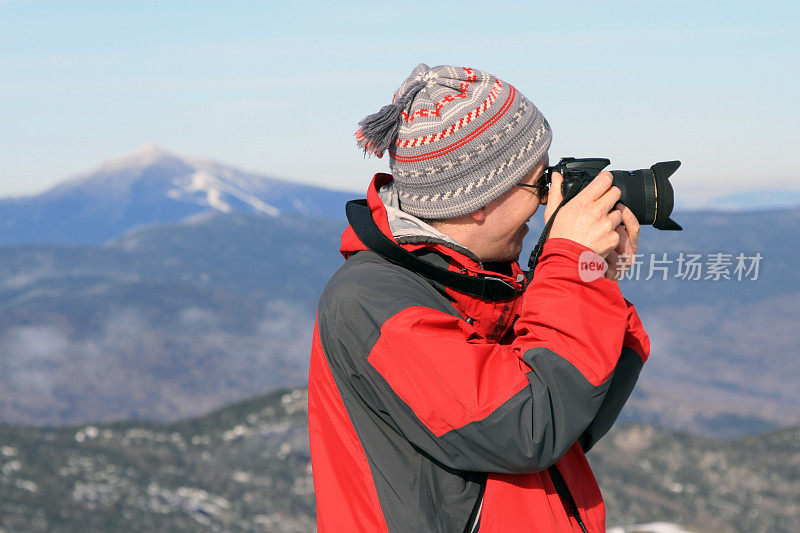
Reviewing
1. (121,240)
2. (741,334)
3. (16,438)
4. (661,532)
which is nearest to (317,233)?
(121,240)

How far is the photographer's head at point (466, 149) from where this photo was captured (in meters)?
2.22

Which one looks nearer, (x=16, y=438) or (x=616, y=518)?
(x=616, y=518)

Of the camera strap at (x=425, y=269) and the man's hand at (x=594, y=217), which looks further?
the camera strap at (x=425, y=269)

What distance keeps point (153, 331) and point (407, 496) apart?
132 meters

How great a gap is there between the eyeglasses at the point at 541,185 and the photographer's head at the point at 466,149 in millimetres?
12

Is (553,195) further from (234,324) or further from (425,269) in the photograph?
(234,324)

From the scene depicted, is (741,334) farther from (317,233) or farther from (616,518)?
(616,518)

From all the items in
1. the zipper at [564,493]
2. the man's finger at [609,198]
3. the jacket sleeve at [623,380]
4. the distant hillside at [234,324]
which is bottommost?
the distant hillside at [234,324]

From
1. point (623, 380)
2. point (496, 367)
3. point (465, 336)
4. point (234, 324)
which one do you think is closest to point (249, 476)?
→ point (623, 380)

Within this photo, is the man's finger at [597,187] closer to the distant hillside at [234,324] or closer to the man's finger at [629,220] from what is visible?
the man's finger at [629,220]

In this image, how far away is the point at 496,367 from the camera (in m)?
1.89

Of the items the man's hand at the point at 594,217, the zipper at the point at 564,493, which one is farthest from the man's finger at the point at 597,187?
the zipper at the point at 564,493

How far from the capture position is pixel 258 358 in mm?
129125

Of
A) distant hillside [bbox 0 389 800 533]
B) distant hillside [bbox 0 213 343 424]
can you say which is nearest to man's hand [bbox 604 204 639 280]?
distant hillside [bbox 0 389 800 533]
